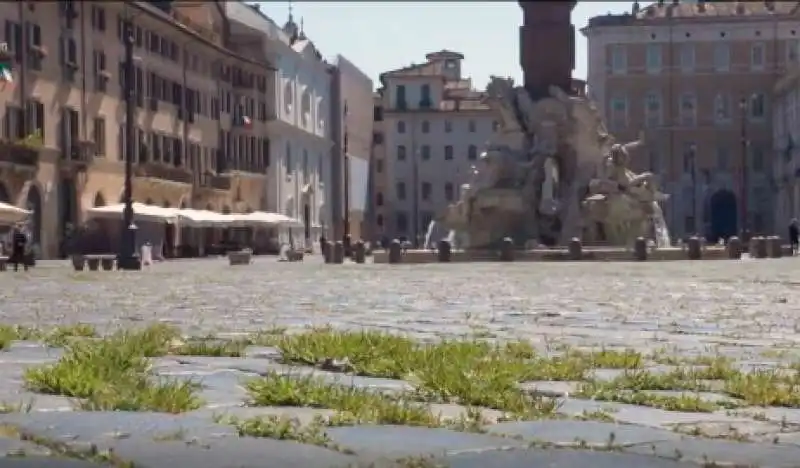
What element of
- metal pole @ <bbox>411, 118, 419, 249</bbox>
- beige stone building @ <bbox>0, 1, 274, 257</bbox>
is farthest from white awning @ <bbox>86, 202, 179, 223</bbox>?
metal pole @ <bbox>411, 118, 419, 249</bbox>

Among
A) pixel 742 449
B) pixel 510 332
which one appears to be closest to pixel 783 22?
pixel 510 332

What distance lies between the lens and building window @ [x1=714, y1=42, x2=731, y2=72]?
3401 inches

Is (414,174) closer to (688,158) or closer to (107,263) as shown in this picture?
(688,158)

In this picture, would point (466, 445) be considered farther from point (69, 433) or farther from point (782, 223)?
point (782, 223)

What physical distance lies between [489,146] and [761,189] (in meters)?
49.7

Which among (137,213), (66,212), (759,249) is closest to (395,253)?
(137,213)

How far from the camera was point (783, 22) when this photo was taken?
84562 millimetres

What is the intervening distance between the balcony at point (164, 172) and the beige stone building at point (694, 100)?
32724mm

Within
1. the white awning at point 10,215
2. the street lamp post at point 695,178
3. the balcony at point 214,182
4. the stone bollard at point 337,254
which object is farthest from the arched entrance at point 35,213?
the street lamp post at point 695,178

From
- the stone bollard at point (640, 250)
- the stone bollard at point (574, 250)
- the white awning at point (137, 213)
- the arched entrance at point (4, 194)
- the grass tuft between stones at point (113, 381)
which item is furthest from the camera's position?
the white awning at point (137, 213)

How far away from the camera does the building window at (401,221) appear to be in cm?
10881

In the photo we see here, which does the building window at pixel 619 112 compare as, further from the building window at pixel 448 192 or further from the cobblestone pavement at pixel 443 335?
the cobblestone pavement at pixel 443 335

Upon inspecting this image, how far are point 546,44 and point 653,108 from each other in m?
45.6

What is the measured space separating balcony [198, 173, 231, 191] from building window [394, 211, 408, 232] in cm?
3775
